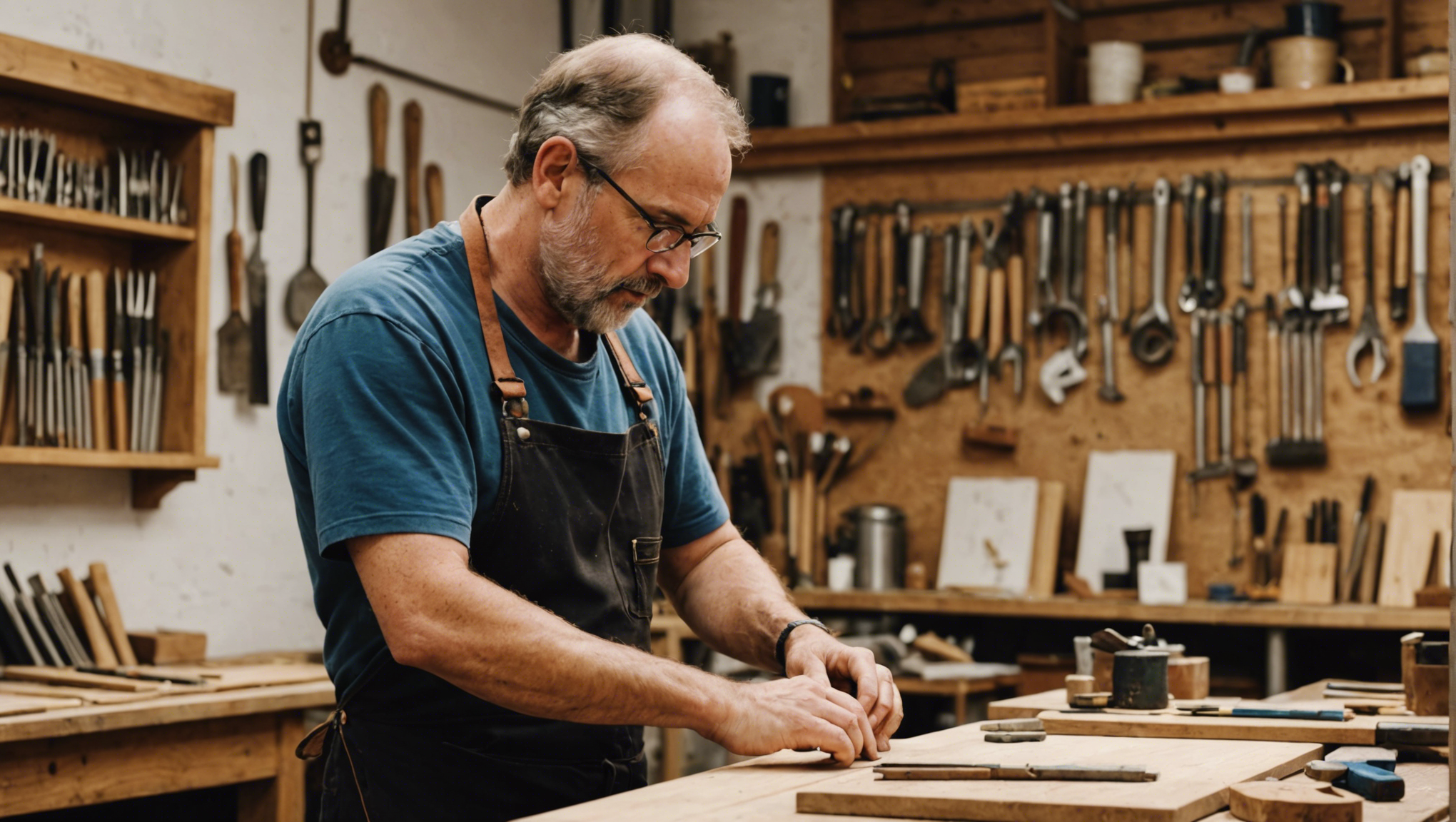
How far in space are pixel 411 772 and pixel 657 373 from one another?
72 centimetres

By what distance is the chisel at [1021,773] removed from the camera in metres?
1.63

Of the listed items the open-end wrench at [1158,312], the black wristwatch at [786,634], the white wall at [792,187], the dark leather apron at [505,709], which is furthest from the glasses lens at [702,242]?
the white wall at [792,187]

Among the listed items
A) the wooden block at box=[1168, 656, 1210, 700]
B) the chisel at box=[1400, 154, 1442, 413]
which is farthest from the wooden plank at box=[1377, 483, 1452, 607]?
the wooden block at box=[1168, 656, 1210, 700]

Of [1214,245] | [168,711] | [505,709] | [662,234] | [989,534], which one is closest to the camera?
[505,709]

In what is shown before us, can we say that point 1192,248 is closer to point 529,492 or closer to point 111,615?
point 111,615

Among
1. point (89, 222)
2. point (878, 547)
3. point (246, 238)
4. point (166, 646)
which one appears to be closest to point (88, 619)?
point (166, 646)

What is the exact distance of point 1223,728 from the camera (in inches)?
81.4

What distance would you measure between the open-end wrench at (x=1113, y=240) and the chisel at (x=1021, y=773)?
386 cm

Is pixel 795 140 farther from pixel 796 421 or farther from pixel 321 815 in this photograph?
pixel 321 815

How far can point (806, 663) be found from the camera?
6.77 feet

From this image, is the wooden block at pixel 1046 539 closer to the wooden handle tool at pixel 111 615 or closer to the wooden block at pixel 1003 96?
the wooden block at pixel 1003 96

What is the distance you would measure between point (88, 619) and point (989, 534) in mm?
2978

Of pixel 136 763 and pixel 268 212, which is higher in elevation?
pixel 268 212

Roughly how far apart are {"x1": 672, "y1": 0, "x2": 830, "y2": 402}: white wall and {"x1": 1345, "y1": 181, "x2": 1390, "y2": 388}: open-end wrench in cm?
189
